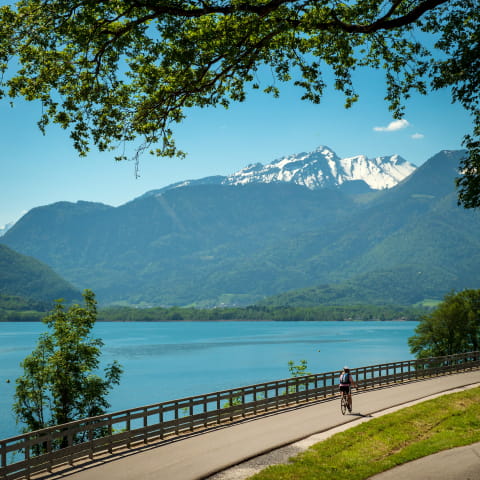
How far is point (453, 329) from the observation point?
2625 inches

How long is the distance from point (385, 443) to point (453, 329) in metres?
53.5

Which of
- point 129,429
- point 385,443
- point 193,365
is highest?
point 129,429

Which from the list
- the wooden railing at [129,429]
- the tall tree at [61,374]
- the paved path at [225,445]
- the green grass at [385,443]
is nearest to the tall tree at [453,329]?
the wooden railing at [129,429]

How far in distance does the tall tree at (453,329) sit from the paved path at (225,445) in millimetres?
40661

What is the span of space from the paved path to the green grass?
1558mm

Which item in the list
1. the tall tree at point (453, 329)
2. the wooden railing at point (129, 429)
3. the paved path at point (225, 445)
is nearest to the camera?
the wooden railing at point (129, 429)

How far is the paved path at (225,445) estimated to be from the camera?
579 inches

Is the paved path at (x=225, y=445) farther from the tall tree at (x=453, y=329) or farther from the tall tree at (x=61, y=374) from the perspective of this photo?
the tall tree at (x=453, y=329)

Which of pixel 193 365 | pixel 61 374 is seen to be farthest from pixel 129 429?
pixel 193 365

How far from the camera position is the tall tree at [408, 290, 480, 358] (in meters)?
66.4

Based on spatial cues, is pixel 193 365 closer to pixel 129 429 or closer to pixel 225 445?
pixel 129 429

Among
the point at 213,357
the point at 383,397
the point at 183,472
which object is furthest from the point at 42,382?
the point at 213,357

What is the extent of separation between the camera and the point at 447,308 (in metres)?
67.1

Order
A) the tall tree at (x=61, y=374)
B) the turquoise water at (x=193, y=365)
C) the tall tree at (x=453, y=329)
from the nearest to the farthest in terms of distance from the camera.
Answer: the tall tree at (x=61, y=374)
the tall tree at (x=453, y=329)
the turquoise water at (x=193, y=365)
